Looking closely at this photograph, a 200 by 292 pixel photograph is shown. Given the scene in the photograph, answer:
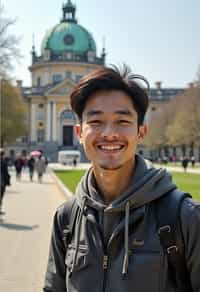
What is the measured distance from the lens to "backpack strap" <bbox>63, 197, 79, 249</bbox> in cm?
247

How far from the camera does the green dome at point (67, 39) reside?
4082 inches

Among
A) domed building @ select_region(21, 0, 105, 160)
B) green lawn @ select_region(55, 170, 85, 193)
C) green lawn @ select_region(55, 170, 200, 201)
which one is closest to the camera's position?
green lawn @ select_region(55, 170, 200, 201)

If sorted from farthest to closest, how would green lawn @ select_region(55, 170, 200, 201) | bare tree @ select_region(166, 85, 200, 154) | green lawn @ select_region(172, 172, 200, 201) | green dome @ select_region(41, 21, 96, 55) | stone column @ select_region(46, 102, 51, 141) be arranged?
green dome @ select_region(41, 21, 96, 55) < stone column @ select_region(46, 102, 51, 141) < bare tree @ select_region(166, 85, 200, 154) < green lawn @ select_region(55, 170, 200, 201) < green lawn @ select_region(172, 172, 200, 201)

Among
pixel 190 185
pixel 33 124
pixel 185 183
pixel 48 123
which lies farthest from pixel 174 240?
pixel 33 124

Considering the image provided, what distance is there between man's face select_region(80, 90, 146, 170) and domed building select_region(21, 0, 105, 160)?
3849 inches

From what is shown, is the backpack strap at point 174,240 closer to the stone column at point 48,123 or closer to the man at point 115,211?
the man at point 115,211

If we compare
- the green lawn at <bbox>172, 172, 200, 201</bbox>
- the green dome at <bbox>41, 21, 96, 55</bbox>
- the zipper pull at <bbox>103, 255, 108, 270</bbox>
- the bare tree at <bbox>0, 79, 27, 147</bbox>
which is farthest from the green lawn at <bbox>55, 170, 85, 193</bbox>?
the green dome at <bbox>41, 21, 96, 55</bbox>

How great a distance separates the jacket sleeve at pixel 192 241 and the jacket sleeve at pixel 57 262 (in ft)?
2.01

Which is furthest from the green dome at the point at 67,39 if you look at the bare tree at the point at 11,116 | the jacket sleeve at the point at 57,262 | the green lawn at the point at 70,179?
the jacket sleeve at the point at 57,262

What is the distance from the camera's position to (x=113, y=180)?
2426 mm

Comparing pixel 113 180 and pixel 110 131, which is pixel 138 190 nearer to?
pixel 113 180

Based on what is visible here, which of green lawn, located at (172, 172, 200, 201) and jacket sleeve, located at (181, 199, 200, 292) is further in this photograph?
green lawn, located at (172, 172, 200, 201)

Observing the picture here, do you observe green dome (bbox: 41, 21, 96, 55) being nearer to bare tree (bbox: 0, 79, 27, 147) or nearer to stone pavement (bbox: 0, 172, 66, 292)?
bare tree (bbox: 0, 79, 27, 147)

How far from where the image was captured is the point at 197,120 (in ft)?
186
